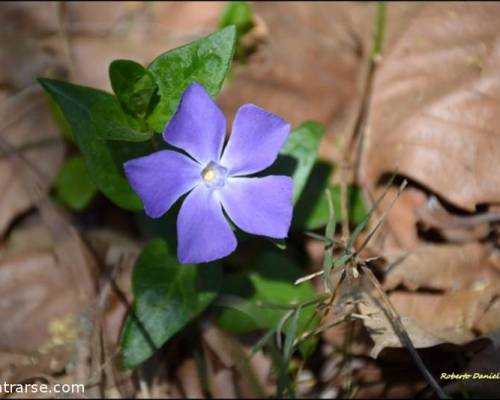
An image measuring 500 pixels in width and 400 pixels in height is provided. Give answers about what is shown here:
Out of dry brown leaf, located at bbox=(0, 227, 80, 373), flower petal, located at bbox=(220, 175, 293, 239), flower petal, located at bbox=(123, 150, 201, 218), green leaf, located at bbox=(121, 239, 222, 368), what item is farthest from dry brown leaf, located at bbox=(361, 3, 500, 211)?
dry brown leaf, located at bbox=(0, 227, 80, 373)

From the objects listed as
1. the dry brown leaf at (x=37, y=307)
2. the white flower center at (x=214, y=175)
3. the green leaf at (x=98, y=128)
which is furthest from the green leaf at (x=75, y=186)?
the white flower center at (x=214, y=175)

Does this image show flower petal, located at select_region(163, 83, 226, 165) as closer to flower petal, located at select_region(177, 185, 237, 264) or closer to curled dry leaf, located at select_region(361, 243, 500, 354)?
flower petal, located at select_region(177, 185, 237, 264)

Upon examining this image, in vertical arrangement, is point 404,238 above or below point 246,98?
below

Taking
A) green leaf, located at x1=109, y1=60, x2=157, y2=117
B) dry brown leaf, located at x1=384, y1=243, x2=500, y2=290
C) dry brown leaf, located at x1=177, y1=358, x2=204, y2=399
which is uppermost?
green leaf, located at x1=109, y1=60, x2=157, y2=117

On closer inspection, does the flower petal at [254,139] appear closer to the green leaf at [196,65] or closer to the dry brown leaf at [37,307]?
the green leaf at [196,65]

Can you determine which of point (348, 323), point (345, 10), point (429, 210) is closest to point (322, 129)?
point (429, 210)

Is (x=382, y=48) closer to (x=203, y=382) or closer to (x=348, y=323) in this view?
(x=348, y=323)
